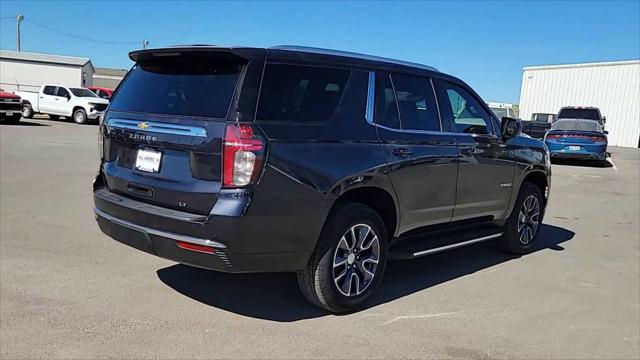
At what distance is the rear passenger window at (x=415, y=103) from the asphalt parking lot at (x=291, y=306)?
1.46 m

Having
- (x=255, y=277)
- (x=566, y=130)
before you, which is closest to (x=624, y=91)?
(x=566, y=130)

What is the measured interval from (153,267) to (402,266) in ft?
8.00

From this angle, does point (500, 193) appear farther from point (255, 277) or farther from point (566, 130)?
point (566, 130)

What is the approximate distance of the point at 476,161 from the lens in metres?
5.34

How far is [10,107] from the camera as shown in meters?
23.2

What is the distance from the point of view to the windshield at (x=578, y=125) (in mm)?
18391

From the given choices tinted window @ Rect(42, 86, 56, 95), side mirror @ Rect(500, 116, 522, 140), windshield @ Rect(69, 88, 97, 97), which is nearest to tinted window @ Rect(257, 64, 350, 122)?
side mirror @ Rect(500, 116, 522, 140)

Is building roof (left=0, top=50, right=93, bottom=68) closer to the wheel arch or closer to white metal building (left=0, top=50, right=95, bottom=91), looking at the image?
white metal building (left=0, top=50, right=95, bottom=91)

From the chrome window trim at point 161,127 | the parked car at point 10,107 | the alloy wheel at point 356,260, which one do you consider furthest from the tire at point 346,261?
the parked car at point 10,107

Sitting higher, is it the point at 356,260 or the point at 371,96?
the point at 371,96

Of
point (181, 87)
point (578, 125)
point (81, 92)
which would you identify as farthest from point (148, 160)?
point (81, 92)

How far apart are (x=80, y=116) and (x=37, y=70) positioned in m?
20.9

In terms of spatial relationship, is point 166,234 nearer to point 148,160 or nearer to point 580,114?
point 148,160

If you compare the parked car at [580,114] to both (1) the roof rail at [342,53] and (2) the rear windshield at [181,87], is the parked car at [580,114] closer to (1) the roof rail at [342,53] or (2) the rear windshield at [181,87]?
(1) the roof rail at [342,53]
